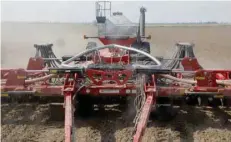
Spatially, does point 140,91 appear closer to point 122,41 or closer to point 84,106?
point 84,106

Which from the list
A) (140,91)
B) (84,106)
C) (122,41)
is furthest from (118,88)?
(122,41)

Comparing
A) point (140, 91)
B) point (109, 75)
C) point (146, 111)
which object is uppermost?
point (109, 75)

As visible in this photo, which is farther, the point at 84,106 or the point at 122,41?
the point at 122,41

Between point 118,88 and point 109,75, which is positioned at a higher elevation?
point 109,75

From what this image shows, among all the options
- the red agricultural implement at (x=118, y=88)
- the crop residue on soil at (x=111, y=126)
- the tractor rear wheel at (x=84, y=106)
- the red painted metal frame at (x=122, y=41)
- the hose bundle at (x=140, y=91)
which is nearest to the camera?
the crop residue on soil at (x=111, y=126)

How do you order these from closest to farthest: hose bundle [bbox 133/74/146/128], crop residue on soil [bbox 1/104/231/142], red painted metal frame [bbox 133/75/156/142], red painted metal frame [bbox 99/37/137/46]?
red painted metal frame [bbox 133/75/156/142] → crop residue on soil [bbox 1/104/231/142] → hose bundle [bbox 133/74/146/128] → red painted metal frame [bbox 99/37/137/46]

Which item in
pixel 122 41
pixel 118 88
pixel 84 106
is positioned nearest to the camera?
pixel 118 88

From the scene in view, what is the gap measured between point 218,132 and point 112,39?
184 inches

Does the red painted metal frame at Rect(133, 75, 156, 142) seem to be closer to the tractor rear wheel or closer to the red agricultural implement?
the red agricultural implement

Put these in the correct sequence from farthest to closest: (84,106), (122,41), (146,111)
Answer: (122,41) < (84,106) < (146,111)

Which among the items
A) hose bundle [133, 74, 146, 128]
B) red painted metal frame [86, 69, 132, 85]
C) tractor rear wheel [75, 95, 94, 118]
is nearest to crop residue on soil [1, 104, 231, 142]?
tractor rear wheel [75, 95, 94, 118]

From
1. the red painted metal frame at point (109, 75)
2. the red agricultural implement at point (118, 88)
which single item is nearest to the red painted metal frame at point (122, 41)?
the red agricultural implement at point (118, 88)

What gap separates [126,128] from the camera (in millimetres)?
6062

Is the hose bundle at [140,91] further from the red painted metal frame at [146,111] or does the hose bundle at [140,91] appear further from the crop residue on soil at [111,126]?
the crop residue on soil at [111,126]
